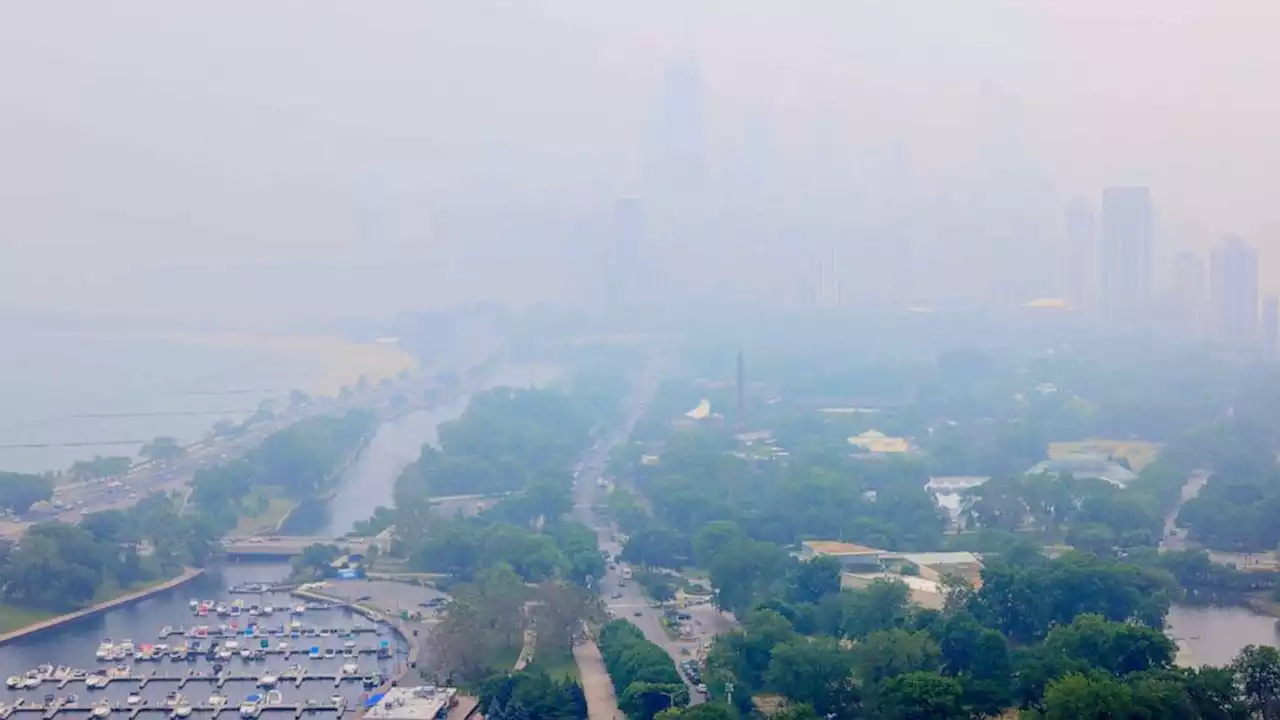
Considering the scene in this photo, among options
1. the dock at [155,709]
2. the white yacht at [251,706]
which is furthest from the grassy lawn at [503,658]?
the white yacht at [251,706]

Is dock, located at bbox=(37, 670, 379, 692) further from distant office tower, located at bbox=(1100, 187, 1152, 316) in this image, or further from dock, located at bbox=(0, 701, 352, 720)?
distant office tower, located at bbox=(1100, 187, 1152, 316)

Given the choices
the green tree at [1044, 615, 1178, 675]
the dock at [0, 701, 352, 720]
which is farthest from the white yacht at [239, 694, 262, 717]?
the green tree at [1044, 615, 1178, 675]

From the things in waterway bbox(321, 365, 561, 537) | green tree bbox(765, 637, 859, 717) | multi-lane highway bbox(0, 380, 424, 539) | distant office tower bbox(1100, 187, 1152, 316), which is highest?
distant office tower bbox(1100, 187, 1152, 316)

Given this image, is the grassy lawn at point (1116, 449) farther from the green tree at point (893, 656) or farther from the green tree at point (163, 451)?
the green tree at point (163, 451)

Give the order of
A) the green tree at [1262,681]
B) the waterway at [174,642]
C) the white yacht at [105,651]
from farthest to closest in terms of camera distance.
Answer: the white yacht at [105,651] → the waterway at [174,642] → the green tree at [1262,681]

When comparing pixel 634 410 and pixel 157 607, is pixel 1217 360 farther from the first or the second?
pixel 157 607
